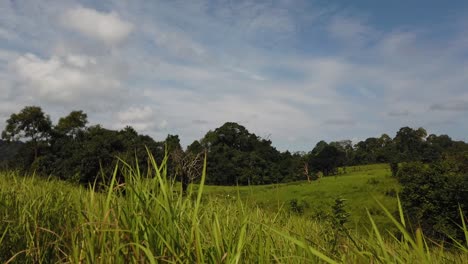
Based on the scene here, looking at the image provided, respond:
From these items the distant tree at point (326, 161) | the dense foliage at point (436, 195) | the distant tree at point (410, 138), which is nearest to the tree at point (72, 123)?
the dense foliage at point (436, 195)

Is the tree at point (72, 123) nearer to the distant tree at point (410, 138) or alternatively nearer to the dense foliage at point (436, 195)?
the dense foliage at point (436, 195)

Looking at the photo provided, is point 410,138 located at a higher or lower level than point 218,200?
higher

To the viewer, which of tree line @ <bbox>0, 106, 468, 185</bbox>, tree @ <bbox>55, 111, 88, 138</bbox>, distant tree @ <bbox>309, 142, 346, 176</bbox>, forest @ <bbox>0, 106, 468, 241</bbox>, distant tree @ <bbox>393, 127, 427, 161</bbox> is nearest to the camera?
forest @ <bbox>0, 106, 468, 241</bbox>

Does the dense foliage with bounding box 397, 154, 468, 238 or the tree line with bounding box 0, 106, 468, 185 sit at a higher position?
the tree line with bounding box 0, 106, 468, 185

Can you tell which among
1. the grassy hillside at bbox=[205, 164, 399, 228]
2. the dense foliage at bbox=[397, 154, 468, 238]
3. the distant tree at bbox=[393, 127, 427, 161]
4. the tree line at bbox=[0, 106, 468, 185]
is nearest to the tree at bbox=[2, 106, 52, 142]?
the tree line at bbox=[0, 106, 468, 185]

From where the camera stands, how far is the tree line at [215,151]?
5525 centimetres

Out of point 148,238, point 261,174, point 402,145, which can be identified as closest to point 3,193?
point 148,238

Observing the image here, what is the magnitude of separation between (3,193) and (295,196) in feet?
231

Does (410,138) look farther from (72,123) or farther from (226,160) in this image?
(72,123)

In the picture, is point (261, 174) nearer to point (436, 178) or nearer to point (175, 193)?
point (436, 178)

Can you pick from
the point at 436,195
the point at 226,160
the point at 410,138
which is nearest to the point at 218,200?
the point at 436,195

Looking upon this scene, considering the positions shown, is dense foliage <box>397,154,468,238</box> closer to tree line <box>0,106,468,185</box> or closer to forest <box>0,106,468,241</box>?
forest <box>0,106,468,241</box>

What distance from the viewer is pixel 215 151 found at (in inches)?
4579

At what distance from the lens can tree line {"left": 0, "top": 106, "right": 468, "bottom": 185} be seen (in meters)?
55.2
